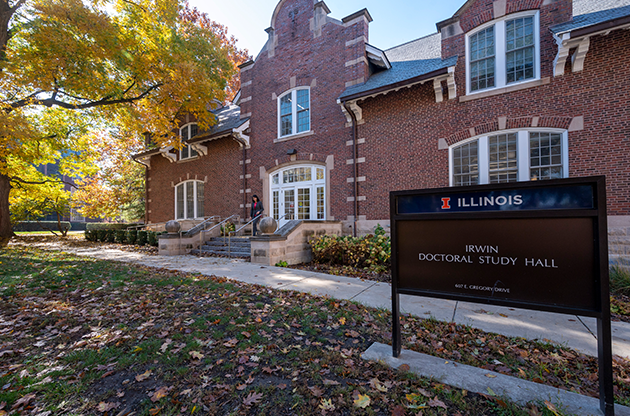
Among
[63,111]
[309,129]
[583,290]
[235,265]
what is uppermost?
[63,111]

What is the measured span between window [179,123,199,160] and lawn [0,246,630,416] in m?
13.3

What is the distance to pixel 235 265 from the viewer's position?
850 centimetres

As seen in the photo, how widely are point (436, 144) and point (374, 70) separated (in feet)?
15.9

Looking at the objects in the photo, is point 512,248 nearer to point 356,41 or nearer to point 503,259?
point 503,259

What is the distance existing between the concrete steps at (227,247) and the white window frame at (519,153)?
8.01 meters

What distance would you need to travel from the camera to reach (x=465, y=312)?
4422 millimetres

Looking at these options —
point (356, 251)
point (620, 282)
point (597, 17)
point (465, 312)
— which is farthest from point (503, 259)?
point (597, 17)

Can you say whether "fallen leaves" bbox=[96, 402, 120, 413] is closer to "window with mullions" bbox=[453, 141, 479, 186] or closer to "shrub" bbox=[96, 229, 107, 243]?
"window with mullions" bbox=[453, 141, 479, 186]

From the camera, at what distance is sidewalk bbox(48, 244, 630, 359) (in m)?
3.54

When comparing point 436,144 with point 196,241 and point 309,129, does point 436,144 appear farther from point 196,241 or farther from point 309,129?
point 196,241

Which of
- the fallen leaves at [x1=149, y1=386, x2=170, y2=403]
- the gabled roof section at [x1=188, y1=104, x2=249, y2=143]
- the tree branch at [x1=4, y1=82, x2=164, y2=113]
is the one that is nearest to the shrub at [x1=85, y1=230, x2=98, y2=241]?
the gabled roof section at [x1=188, y1=104, x2=249, y2=143]

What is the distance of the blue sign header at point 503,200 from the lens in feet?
7.22

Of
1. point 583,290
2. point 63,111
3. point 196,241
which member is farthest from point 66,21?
point 583,290

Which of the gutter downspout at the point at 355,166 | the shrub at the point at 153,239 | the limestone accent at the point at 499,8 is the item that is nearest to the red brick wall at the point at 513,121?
the gutter downspout at the point at 355,166
